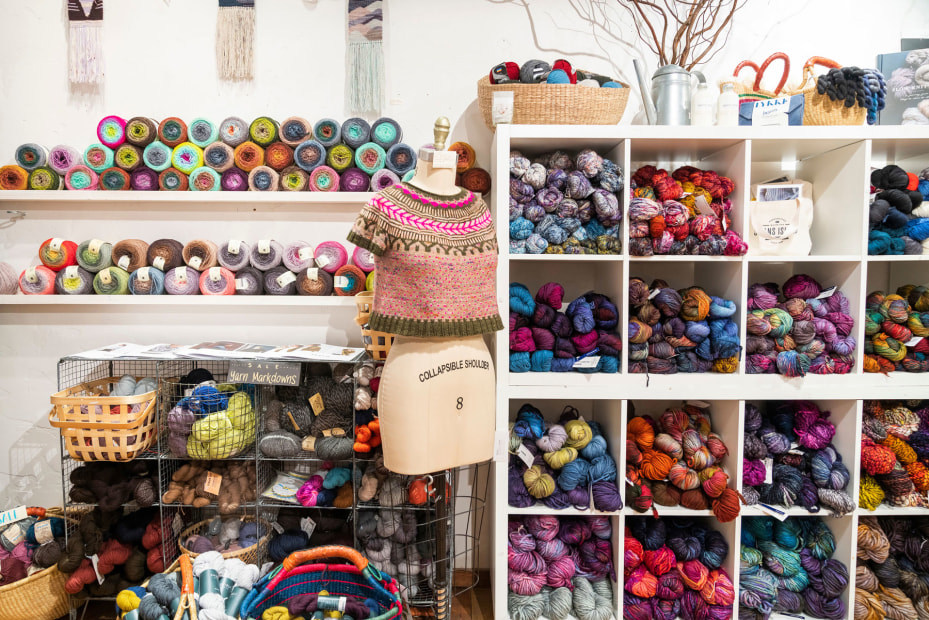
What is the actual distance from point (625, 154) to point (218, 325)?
1.68 meters

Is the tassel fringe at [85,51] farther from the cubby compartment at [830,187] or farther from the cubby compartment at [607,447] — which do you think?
the cubby compartment at [830,187]

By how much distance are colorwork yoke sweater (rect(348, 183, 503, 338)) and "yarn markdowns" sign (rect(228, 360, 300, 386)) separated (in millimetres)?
460

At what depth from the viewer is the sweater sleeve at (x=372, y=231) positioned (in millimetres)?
1389

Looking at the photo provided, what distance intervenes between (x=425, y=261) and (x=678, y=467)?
3.80 feet

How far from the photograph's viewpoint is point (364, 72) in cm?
209

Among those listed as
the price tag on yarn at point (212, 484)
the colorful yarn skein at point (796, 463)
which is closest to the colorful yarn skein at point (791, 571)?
the colorful yarn skein at point (796, 463)

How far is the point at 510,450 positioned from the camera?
73.3 inches

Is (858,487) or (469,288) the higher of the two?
(469,288)

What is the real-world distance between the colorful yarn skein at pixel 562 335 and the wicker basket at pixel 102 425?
4.08 feet

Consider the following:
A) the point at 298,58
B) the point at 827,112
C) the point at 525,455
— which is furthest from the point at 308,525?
the point at 827,112

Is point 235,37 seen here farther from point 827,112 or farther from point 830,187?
point 830,187

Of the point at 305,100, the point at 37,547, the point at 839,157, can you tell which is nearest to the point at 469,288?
the point at 305,100

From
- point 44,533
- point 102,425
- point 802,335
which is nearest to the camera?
point 102,425

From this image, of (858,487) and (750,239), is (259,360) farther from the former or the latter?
(858,487)
